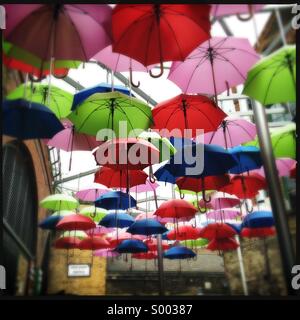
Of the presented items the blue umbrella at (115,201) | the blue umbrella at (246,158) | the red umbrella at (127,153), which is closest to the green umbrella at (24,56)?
the red umbrella at (127,153)

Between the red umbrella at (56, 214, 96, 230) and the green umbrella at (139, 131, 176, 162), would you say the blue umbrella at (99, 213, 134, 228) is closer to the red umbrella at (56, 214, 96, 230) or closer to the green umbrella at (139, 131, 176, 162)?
the red umbrella at (56, 214, 96, 230)

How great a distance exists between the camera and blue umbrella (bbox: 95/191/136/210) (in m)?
4.61

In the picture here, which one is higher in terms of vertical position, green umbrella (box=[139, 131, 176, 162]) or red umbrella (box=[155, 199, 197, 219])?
green umbrella (box=[139, 131, 176, 162])

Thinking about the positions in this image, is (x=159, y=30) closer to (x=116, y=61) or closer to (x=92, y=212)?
(x=116, y=61)

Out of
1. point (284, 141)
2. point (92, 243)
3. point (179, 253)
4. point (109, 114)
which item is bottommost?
point (179, 253)

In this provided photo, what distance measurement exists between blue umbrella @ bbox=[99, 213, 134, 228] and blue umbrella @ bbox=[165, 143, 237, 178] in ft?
6.01

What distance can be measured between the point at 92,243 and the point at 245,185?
2.97m

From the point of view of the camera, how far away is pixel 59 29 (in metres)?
2.46

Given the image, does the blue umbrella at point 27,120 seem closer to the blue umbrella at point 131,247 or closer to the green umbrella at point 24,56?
the green umbrella at point 24,56

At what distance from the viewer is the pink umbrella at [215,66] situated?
2.94m

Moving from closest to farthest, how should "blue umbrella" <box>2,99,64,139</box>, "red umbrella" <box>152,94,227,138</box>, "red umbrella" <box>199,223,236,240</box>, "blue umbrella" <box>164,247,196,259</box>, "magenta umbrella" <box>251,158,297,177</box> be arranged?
"blue umbrella" <box>2,99,64,139</box>, "red umbrella" <box>152,94,227,138</box>, "magenta umbrella" <box>251,158,297,177</box>, "red umbrella" <box>199,223,236,240</box>, "blue umbrella" <box>164,247,196,259</box>

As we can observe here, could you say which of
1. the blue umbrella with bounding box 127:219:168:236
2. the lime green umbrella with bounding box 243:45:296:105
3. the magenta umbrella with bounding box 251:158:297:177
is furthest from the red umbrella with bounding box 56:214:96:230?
the lime green umbrella with bounding box 243:45:296:105

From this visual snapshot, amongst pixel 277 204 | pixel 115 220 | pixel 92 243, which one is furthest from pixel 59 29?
pixel 92 243

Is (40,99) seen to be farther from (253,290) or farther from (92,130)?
(253,290)
